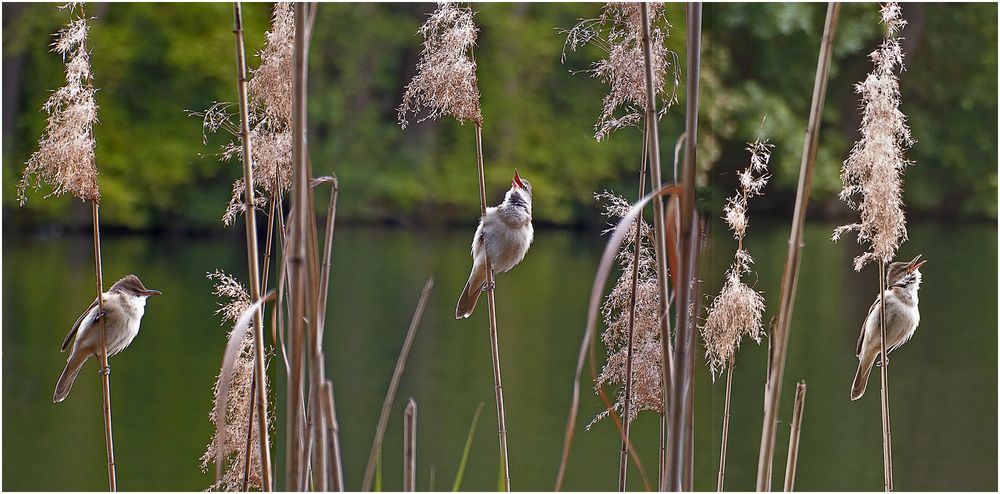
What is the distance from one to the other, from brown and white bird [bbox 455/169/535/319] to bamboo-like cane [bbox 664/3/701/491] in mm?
666

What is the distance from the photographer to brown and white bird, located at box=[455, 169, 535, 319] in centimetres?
146

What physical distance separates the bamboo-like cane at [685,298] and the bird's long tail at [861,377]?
2.49 ft

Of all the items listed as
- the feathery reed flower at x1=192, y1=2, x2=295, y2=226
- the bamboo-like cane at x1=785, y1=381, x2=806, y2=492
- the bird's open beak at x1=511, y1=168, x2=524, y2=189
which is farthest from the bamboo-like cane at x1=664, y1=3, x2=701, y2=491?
the bird's open beak at x1=511, y1=168, x2=524, y2=189

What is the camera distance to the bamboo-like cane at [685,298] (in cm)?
71

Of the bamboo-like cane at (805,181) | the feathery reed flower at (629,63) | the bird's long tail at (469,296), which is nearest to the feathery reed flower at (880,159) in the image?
the feathery reed flower at (629,63)

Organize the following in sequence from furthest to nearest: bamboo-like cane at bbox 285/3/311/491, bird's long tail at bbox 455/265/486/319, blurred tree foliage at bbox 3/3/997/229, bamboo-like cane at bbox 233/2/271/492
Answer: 1. blurred tree foliage at bbox 3/3/997/229
2. bird's long tail at bbox 455/265/486/319
3. bamboo-like cane at bbox 233/2/271/492
4. bamboo-like cane at bbox 285/3/311/491

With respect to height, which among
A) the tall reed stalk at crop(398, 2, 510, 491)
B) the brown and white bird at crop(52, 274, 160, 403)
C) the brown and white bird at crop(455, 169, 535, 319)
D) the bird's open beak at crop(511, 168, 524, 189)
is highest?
the tall reed stalk at crop(398, 2, 510, 491)

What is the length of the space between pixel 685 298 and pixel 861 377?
0.93 m

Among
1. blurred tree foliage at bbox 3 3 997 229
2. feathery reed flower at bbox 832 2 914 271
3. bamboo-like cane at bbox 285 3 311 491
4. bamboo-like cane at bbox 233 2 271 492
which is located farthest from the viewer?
A: blurred tree foliage at bbox 3 3 997 229

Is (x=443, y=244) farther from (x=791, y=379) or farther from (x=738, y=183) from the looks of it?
(x=791, y=379)

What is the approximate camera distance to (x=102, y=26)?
9.41 feet

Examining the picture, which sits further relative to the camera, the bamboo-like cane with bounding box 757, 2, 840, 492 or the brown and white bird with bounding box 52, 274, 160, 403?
the brown and white bird with bounding box 52, 274, 160, 403

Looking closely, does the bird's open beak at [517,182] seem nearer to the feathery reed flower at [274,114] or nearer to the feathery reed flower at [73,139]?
the feathery reed flower at [274,114]

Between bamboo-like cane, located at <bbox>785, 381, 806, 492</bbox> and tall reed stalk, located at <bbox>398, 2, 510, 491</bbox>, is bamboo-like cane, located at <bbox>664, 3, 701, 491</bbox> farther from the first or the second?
tall reed stalk, located at <bbox>398, 2, 510, 491</bbox>
